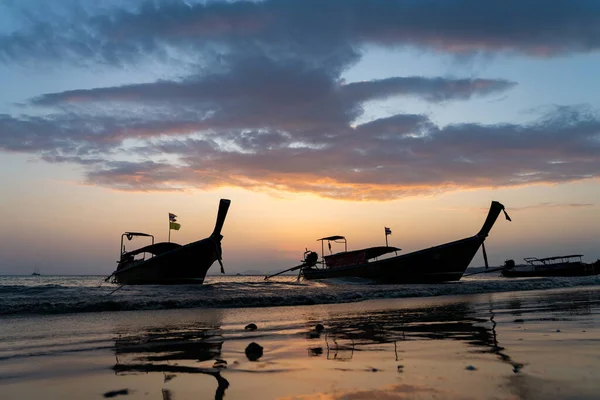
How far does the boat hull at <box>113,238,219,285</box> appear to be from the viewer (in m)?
28.3

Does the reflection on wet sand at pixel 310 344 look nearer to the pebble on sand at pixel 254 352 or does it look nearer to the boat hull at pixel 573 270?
the pebble on sand at pixel 254 352

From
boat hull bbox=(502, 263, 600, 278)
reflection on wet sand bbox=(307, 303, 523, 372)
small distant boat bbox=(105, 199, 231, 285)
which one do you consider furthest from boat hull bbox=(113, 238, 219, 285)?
boat hull bbox=(502, 263, 600, 278)

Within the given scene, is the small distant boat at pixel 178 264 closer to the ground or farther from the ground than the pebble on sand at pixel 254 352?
farther from the ground

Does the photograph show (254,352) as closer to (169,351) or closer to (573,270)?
(169,351)

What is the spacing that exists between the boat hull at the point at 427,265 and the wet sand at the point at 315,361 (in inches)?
990

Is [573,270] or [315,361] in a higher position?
[315,361]

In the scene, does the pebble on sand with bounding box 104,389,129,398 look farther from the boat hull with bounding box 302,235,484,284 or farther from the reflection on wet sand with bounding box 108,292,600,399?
the boat hull with bounding box 302,235,484,284

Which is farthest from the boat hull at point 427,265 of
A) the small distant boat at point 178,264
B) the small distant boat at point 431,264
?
the small distant boat at point 178,264

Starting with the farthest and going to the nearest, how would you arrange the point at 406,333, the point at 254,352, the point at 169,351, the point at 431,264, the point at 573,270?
1. the point at 573,270
2. the point at 431,264
3. the point at 406,333
4. the point at 169,351
5. the point at 254,352

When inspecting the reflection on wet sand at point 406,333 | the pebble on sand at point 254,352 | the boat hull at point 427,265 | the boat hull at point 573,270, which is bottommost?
the boat hull at point 573,270

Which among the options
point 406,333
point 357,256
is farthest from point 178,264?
point 406,333

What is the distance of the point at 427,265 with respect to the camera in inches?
1337

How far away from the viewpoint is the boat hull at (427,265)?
33812mm

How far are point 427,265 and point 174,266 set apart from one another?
18.9 metres
